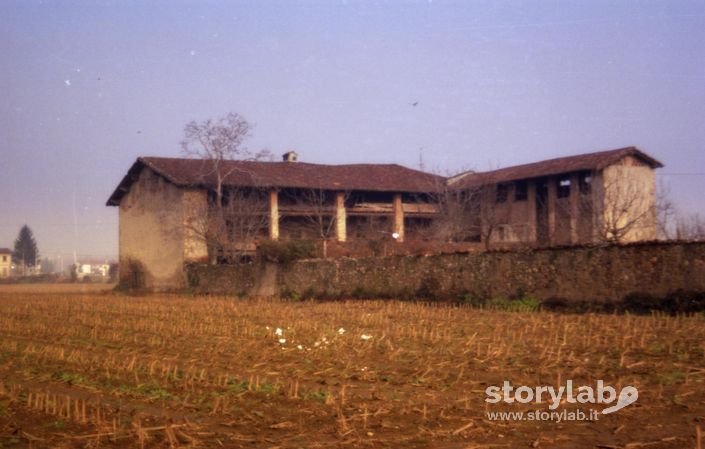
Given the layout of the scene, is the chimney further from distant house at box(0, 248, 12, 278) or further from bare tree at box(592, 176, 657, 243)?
distant house at box(0, 248, 12, 278)

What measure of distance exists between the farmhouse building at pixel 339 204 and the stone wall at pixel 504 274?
24.9ft

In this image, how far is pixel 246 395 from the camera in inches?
360

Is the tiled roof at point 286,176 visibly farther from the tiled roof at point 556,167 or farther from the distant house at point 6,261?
the distant house at point 6,261

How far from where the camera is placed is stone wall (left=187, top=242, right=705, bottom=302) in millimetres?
19375

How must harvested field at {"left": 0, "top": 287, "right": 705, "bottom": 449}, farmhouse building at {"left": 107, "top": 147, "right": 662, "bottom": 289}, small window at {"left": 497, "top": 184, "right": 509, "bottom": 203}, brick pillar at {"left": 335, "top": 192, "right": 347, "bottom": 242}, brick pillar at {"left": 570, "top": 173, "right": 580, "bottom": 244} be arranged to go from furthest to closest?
small window at {"left": 497, "top": 184, "right": 509, "bottom": 203}, brick pillar at {"left": 335, "top": 192, "right": 347, "bottom": 242}, farmhouse building at {"left": 107, "top": 147, "right": 662, "bottom": 289}, brick pillar at {"left": 570, "top": 173, "right": 580, "bottom": 244}, harvested field at {"left": 0, "top": 287, "right": 705, "bottom": 449}

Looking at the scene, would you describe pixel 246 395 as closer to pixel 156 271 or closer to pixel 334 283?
pixel 334 283

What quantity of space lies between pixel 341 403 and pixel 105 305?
70.3ft

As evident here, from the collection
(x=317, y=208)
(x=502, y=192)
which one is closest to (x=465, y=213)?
(x=502, y=192)

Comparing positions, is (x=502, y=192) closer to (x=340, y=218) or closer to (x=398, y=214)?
(x=398, y=214)

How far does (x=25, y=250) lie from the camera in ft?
381

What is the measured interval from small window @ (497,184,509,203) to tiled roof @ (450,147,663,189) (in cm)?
73

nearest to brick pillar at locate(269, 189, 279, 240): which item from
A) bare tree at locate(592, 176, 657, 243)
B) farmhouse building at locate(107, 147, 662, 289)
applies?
farmhouse building at locate(107, 147, 662, 289)

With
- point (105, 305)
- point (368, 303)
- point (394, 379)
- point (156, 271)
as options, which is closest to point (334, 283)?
point (368, 303)

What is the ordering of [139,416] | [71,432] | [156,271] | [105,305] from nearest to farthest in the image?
[71,432]
[139,416]
[105,305]
[156,271]
